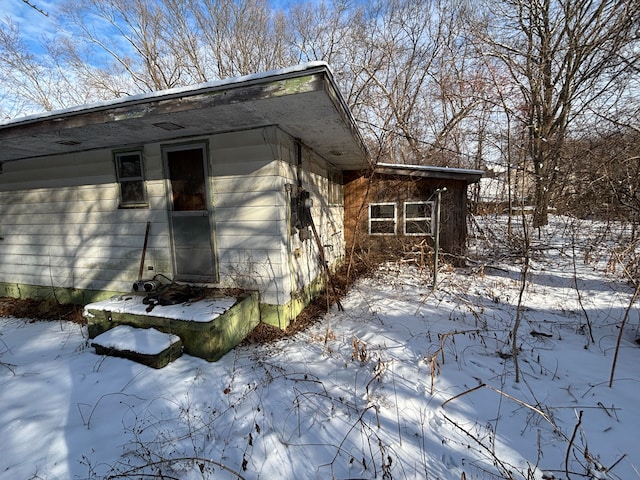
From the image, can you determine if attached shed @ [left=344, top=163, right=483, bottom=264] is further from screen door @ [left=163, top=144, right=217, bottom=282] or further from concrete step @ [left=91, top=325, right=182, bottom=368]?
concrete step @ [left=91, top=325, right=182, bottom=368]

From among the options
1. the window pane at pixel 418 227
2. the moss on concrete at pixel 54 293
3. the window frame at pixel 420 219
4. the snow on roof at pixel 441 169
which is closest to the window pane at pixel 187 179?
the moss on concrete at pixel 54 293

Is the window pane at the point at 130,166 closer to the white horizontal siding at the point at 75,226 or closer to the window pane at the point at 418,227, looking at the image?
the white horizontal siding at the point at 75,226

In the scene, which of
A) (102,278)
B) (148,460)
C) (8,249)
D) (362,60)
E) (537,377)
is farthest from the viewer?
(362,60)

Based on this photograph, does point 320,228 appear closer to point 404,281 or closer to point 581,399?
point 404,281

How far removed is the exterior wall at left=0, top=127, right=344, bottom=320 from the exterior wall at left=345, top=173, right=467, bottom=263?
91.5 inches

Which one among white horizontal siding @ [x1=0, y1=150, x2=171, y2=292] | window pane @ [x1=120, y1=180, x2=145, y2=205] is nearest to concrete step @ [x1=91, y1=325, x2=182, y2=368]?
white horizontal siding @ [x1=0, y1=150, x2=171, y2=292]

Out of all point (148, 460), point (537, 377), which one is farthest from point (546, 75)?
point (148, 460)

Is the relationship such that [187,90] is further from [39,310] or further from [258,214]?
[39,310]

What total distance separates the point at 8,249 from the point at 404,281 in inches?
324

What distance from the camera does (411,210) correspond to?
7.52 metres

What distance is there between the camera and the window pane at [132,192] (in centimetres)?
421

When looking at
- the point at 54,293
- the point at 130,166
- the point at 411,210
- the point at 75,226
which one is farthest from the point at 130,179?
the point at 411,210

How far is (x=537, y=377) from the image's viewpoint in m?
2.61

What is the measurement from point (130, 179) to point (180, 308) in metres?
2.37
